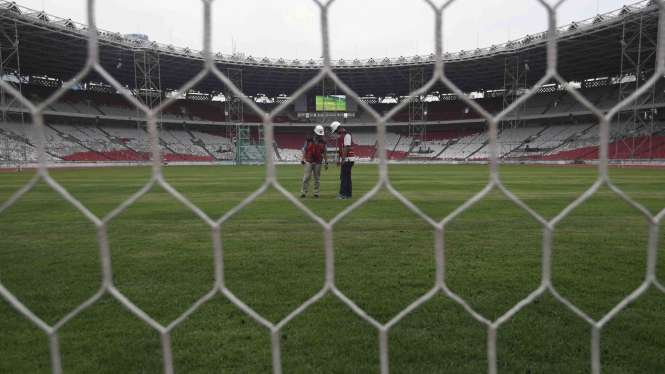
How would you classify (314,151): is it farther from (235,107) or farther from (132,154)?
(235,107)

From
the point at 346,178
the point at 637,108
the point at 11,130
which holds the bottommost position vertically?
the point at 346,178

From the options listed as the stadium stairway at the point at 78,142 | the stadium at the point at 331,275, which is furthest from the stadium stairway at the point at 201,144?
the stadium at the point at 331,275

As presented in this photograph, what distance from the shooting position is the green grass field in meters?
1.27

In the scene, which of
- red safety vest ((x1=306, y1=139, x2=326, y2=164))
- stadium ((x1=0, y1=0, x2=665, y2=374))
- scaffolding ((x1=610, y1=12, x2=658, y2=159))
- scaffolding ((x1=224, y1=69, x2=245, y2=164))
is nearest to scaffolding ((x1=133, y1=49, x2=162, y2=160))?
scaffolding ((x1=224, y1=69, x2=245, y2=164))

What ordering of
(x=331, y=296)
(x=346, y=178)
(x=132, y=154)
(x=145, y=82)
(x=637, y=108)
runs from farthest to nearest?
(x=132, y=154) → (x=637, y=108) → (x=145, y=82) → (x=346, y=178) → (x=331, y=296)

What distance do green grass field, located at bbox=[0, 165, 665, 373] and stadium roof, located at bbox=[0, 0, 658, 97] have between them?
10485 millimetres

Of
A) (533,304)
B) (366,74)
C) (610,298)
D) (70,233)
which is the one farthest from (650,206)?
(366,74)

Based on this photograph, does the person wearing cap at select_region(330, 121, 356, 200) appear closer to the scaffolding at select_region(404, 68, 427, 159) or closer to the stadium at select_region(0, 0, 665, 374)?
the stadium at select_region(0, 0, 665, 374)

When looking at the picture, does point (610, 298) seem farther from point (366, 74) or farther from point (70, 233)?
point (366, 74)

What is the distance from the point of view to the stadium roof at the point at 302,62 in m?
15.2

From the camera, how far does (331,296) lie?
1799 millimetres

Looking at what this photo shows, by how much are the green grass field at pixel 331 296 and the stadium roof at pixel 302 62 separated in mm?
10485

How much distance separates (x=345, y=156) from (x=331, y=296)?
2.88 meters

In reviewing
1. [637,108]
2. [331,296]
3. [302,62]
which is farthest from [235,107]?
[331,296]
